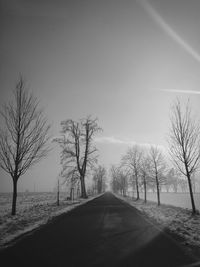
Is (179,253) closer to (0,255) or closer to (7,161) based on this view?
(0,255)

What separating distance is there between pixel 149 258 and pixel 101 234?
101 inches

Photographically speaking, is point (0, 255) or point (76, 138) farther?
point (76, 138)

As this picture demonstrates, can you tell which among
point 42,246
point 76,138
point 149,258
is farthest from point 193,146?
point 76,138

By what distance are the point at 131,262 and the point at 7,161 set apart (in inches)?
373

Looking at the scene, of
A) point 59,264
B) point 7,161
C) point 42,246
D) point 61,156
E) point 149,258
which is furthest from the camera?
point 61,156

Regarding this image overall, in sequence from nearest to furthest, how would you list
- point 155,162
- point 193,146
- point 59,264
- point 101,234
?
point 59,264 → point 101,234 → point 193,146 → point 155,162

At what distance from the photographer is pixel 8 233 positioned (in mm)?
6512

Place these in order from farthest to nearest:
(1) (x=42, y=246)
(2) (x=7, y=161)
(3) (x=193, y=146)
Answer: (3) (x=193, y=146) → (2) (x=7, y=161) → (1) (x=42, y=246)

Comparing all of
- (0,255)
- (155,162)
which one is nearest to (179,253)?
(0,255)

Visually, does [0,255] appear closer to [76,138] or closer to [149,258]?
[149,258]

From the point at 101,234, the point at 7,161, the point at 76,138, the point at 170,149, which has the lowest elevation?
the point at 101,234

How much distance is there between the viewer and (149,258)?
13.5ft

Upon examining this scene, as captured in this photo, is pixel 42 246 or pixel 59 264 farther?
pixel 42 246

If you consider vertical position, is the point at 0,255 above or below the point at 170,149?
below
